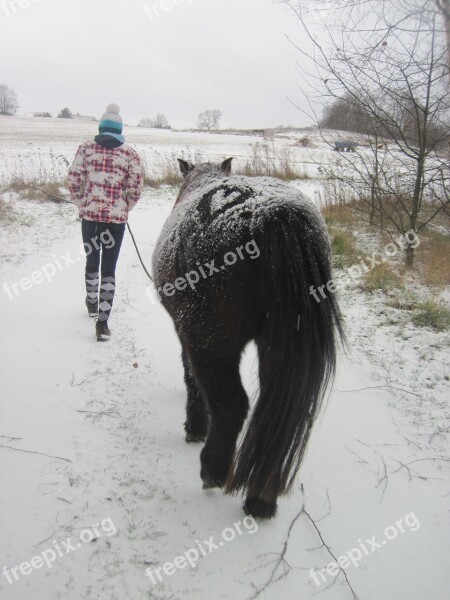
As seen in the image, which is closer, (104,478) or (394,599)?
(394,599)

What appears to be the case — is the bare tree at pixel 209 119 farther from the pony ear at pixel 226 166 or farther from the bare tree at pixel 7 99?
the pony ear at pixel 226 166

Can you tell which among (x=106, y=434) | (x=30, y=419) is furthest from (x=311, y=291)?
(x=30, y=419)

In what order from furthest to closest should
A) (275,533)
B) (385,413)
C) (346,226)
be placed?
1. (346,226)
2. (385,413)
3. (275,533)

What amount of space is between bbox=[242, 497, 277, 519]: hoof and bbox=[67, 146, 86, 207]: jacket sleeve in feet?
9.31

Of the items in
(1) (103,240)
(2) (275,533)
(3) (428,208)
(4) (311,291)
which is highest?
(3) (428,208)

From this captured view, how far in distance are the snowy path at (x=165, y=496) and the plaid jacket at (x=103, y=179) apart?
1256mm

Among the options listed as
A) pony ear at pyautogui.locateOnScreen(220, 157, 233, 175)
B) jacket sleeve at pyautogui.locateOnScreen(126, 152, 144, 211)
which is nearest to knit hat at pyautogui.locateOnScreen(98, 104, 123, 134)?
jacket sleeve at pyautogui.locateOnScreen(126, 152, 144, 211)

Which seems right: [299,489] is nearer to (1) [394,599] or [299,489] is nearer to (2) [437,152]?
(1) [394,599]

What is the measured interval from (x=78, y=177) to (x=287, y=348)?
275 centimetres

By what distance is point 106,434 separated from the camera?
7.20 ft

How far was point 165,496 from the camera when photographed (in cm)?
182

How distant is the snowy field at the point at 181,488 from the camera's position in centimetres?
145

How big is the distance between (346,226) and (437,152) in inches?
96.4

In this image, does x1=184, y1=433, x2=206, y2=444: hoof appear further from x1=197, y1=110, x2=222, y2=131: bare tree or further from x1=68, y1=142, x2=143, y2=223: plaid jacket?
x1=197, y1=110, x2=222, y2=131: bare tree
